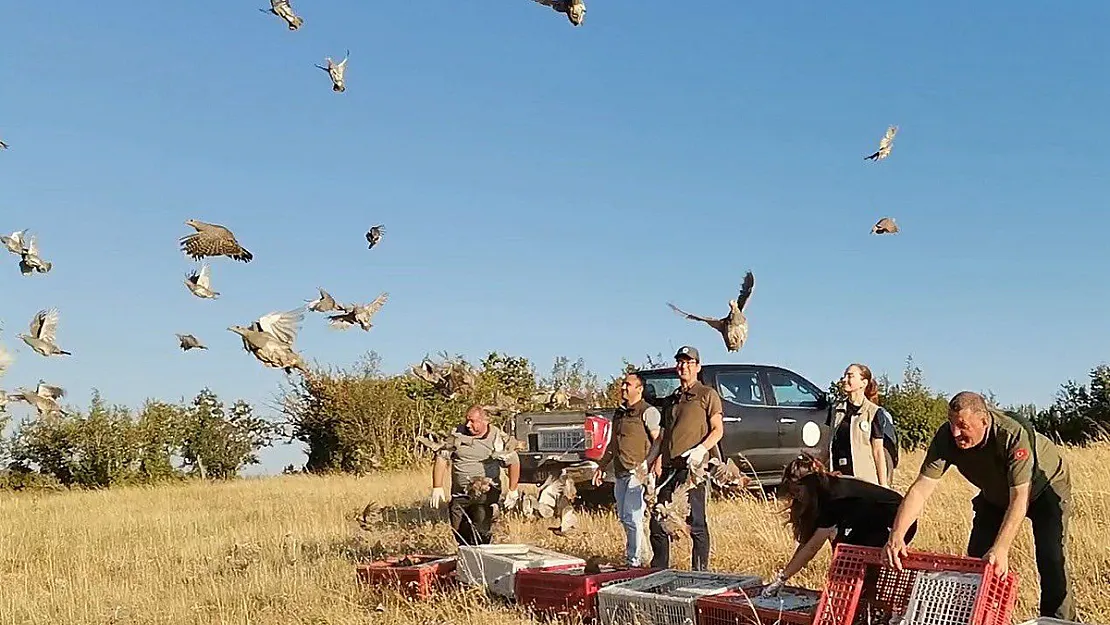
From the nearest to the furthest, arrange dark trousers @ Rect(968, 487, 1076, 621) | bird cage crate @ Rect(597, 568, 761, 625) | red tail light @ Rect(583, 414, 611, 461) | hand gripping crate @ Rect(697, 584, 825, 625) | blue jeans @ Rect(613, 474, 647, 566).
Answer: hand gripping crate @ Rect(697, 584, 825, 625)
dark trousers @ Rect(968, 487, 1076, 621)
bird cage crate @ Rect(597, 568, 761, 625)
blue jeans @ Rect(613, 474, 647, 566)
red tail light @ Rect(583, 414, 611, 461)

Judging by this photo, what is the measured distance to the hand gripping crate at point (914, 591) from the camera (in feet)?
14.7

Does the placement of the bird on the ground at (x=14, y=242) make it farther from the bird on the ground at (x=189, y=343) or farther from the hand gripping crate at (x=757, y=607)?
the hand gripping crate at (x=757, y=607)

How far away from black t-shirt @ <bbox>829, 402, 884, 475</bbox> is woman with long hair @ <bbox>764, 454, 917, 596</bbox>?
5.11 feet

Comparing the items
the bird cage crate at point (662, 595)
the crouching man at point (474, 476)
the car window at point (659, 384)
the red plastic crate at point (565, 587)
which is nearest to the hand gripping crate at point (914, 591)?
the bird cage crate at point (662, 595)

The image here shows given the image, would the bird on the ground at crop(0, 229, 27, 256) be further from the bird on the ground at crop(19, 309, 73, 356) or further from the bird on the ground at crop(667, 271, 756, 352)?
the bird on the ground at crop(667, 271, 756, 352)

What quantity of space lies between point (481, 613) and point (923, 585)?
263 centimetres

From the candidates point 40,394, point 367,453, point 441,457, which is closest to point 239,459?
point 367,453

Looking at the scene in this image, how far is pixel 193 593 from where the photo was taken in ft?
26.2

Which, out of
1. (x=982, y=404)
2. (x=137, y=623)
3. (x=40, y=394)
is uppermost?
(x=40, y=394)

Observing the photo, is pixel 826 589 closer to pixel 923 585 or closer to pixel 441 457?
pixel 923 585

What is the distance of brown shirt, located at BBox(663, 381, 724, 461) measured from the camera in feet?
25.0

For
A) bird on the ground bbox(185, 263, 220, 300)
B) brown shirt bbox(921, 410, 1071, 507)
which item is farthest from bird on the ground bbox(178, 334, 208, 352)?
brown shirt bbox(921, 410, 1071, 507)

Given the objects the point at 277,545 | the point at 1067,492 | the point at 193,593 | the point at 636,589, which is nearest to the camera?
the point at 1067,492

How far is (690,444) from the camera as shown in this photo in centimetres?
761
